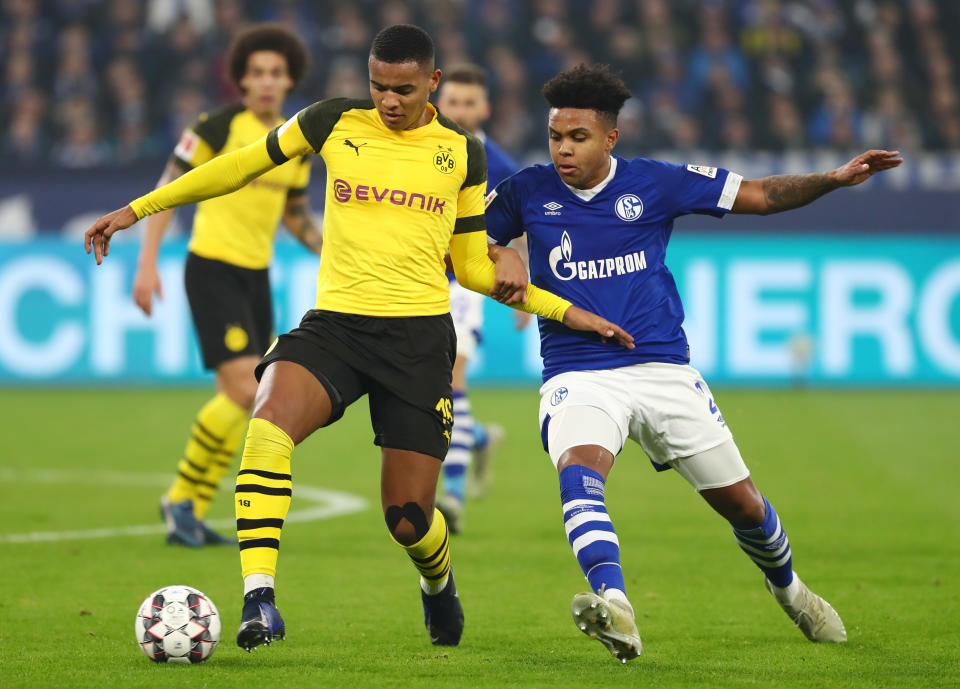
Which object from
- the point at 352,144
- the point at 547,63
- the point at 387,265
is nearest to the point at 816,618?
the point at 387,265

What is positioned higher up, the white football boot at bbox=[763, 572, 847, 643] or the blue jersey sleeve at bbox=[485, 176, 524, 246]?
the blue jersey sleeve at bbox=[485, 176, 524, 246]

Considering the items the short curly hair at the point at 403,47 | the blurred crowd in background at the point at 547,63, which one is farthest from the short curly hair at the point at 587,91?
the blurred crowd in background at the point at 547,63

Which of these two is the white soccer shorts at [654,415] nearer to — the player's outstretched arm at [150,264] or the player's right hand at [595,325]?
the player's right hand at [595,325]

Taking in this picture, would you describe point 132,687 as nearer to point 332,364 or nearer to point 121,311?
point 332,364

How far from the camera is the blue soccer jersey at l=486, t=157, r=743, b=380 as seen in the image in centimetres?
545

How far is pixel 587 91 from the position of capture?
539 cm

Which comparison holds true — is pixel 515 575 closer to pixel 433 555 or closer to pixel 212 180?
pixel 433 555

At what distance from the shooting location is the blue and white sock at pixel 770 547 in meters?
5.37

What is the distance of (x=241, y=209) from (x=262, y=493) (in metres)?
3.43

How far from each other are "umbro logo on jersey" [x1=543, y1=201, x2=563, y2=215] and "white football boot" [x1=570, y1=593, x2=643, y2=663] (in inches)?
65.4

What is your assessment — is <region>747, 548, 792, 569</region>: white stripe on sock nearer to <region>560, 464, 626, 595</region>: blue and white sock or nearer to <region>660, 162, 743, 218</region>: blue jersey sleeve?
<region>560, 464, 626, 595</region>: blue and white sock

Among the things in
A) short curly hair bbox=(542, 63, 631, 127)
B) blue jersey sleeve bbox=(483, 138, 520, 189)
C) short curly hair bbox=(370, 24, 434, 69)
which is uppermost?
short curly hair bbox=(370, 24, 434, 69)

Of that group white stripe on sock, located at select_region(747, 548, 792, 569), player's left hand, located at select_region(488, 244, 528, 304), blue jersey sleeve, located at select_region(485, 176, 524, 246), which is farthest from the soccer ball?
white stripe on sock, located at select_region(747, 548, 792, 569)

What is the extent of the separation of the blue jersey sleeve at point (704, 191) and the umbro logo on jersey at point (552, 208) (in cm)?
44
